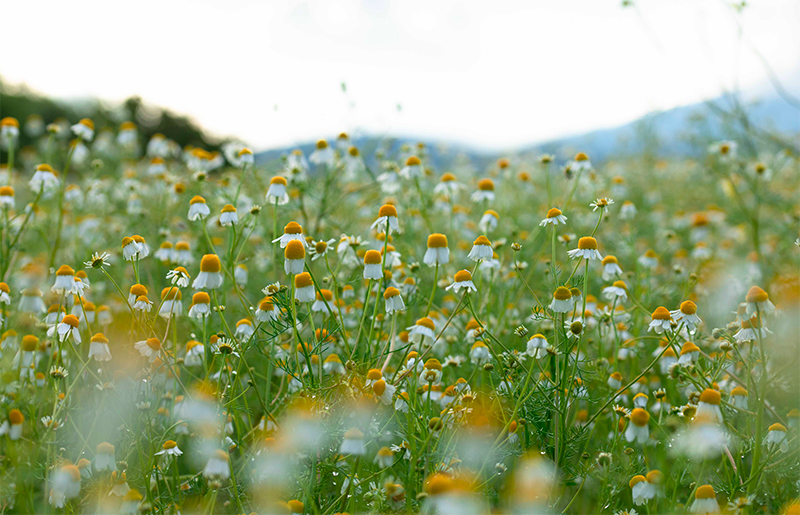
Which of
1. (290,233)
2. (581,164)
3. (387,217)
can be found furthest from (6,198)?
(581,164)

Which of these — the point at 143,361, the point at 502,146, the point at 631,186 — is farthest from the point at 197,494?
the point at 502,146

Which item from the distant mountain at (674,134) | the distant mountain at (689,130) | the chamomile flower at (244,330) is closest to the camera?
the chamomile flower at (244,330)

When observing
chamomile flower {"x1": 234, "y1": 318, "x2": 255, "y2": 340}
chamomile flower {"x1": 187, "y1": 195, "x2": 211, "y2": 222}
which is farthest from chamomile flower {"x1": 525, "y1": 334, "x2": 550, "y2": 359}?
chamomile flower {"x1": 187, "y1": 195, "x2": 211, "y2": 222}

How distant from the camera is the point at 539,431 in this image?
1.96m

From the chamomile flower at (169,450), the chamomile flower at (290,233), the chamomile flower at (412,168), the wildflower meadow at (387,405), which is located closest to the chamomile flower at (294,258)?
the wildflower meadow at (387,405)

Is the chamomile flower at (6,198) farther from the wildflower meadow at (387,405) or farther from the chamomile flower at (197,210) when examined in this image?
the chamomile flower at (197,210)

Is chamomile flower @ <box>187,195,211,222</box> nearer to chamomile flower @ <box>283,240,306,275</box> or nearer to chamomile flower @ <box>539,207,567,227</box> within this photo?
chamomile flower @ <box>283,240,306,275</box>

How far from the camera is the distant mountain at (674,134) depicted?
16.9 feet

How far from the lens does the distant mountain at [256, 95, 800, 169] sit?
5.14 metres

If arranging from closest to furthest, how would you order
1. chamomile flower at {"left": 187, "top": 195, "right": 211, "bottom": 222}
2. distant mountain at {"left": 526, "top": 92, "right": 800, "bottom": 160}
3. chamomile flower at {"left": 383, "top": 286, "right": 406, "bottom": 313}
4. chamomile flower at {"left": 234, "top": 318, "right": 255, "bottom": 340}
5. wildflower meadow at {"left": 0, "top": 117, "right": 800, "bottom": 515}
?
wildflower meadow at {"left": 0, "top": 117, "right": 800, "bottom": 515} → chamomile flower at {"left": 383, "top": 286, "right": 406, "bottom": 313} → chamomile flower at {"left": 234, "top": 318, "right": 255, "bottom": 340} → chamomile flower at {"left": 187, "top": 195, "right": 211, "bottom": 222} → distant mountain at {"left": 526, "top": 92, "right": 800, "bottom": 160}

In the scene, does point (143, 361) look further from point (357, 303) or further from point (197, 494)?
point (357, 303)

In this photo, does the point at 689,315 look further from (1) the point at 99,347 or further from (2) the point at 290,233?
(1) the point at 99,347

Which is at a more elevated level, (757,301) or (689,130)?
(689,130)

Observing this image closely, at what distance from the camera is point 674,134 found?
8680mm
